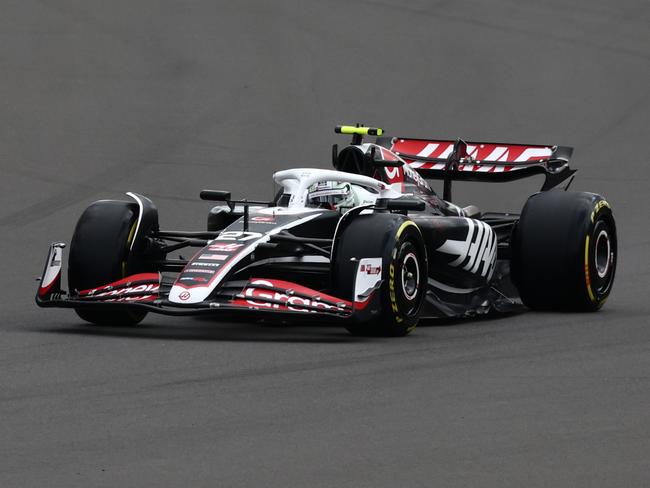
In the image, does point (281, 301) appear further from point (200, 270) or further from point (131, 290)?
point (131, 290)

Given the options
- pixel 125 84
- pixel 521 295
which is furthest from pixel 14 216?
pixel 521 295

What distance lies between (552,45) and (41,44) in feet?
29.7

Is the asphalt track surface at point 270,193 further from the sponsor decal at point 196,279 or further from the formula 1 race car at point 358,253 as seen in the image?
the sponsor decal at point 196,279

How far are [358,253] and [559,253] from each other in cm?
267

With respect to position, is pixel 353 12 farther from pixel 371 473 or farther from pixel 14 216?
pixel 371 473

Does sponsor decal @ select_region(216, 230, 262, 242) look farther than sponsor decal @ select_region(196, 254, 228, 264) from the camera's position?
Yes

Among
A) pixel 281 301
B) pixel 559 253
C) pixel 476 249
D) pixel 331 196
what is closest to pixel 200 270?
pixel 281 301

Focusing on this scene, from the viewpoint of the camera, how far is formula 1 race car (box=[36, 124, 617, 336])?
10.5 meters

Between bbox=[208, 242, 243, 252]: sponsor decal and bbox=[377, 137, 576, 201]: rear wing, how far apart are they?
3769mm

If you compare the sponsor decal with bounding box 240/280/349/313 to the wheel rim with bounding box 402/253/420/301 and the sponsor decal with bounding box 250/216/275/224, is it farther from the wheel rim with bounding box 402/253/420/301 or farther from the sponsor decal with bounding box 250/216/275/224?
the sponsor decal with bounding box 250/216/275/224

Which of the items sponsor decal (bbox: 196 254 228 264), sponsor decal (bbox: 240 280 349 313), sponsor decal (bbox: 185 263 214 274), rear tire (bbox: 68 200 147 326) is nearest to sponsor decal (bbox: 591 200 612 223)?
sponsor decal (bbox: 240 280 349 313)

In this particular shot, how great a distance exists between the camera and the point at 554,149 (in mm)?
14141

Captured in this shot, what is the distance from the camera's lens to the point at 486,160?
14305mm

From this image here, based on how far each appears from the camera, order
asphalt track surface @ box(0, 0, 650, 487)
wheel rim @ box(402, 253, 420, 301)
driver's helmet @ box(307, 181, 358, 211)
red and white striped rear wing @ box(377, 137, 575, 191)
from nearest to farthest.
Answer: asphalt track surface @ box(0, 0, 650, 487), wheel rim @ box(402, 253, 420, 301), driver's helmet @ box(307, 181, 358, 211), red and white striped rear wing @ box(377, 137, 575, 191)
